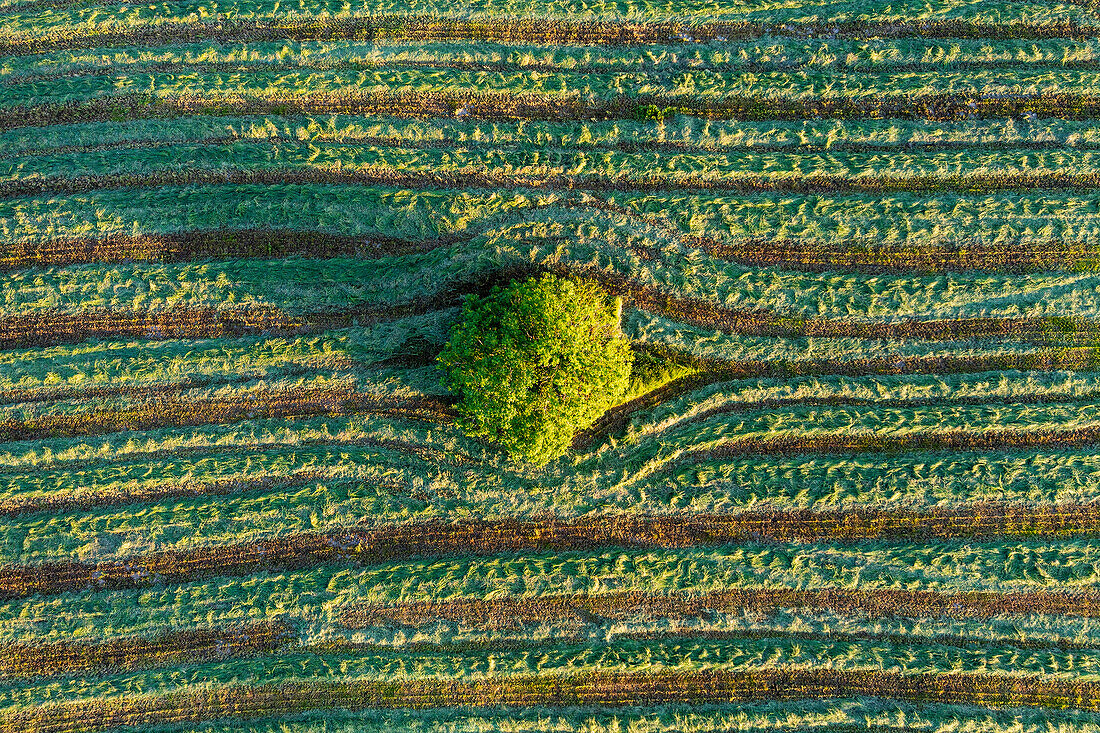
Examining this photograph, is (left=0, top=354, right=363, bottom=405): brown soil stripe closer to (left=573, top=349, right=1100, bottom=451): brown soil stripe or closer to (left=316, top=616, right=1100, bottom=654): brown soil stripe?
(left=573, top=349, right=1100, bottom=451): brown soil stripe

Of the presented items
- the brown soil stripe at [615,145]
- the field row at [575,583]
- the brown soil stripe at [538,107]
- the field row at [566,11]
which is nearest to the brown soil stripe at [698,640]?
the field row at [575,583]

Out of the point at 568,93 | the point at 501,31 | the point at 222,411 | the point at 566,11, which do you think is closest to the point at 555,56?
the point at 568,93

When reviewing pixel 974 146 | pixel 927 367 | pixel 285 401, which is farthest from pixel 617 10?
pixel 285 401

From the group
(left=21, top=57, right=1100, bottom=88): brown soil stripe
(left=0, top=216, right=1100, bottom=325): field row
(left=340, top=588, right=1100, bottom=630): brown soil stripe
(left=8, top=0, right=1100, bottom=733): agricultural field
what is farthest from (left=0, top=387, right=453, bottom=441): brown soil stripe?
(left=21, top=57, right=1100, bottom=88): brown soil stripe

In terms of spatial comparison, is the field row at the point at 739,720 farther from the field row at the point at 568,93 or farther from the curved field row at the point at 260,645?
the field row at the point at 568,93

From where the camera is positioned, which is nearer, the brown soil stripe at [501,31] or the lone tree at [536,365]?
the lone tree at [536,365]

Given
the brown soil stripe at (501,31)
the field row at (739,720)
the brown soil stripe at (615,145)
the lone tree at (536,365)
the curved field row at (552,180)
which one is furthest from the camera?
the brown soil stripe at (501,31)
